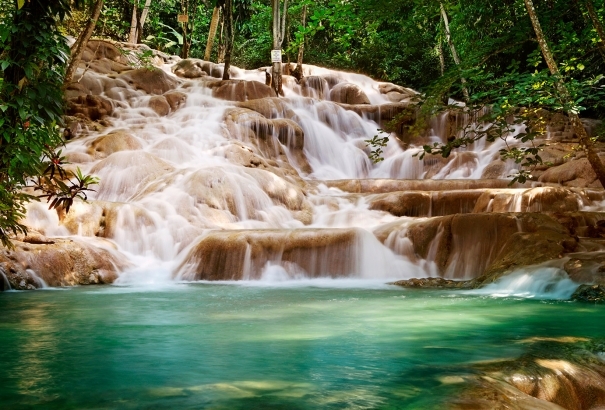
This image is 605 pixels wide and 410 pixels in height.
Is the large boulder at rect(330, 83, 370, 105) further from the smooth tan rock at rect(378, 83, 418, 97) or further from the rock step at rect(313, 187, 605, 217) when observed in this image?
the rock step at rect(313, 187, 605, 217)

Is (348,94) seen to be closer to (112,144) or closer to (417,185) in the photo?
(417,185)

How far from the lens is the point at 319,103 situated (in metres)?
19.7

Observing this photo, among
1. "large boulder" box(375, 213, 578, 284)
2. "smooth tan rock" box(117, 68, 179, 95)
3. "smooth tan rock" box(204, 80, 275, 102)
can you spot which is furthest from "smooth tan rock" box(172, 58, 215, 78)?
"large boulder" box(375, 213, 578, 284)

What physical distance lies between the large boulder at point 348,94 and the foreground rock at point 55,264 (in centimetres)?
1552

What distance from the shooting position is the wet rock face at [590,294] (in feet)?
21.1

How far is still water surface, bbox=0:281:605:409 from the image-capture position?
299 cm

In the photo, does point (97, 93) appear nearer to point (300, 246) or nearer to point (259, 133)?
point (259, 133)

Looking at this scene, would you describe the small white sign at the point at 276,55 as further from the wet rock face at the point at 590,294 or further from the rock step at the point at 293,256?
the wet rock face at the point at 590,294

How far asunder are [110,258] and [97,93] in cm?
1186

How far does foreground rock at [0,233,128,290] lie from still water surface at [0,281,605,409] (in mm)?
616

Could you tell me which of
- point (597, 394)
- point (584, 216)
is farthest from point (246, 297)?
point (584, 216)

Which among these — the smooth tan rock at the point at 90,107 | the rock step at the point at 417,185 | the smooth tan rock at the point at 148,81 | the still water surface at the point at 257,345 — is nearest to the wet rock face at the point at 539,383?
the still water surface at the point at 257,345

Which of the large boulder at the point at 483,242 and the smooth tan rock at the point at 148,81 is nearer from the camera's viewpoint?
the large boulder at the point at 483,242

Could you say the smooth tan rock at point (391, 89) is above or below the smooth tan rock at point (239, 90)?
above
